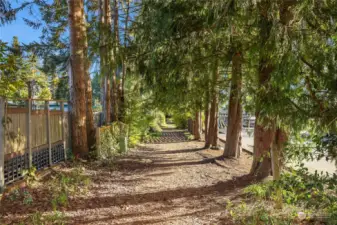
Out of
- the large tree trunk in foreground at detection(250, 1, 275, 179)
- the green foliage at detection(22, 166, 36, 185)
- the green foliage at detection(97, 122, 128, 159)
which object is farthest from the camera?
the green foliage at detection(97, 122, 128, 159)

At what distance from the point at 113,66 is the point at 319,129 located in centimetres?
314

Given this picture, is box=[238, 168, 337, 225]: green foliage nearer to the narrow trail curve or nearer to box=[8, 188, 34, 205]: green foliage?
the narrow trail curve

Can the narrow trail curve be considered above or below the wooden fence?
below

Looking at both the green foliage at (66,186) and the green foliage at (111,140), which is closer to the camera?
the green foliage at (66,186)

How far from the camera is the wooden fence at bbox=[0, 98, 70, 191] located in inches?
153

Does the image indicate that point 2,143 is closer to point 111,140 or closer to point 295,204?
point 295,204

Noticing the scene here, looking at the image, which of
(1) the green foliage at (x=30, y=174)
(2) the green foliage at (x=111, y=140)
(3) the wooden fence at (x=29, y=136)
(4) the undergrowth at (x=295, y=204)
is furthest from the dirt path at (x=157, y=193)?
(1) the green foliage at (x=30, y=174)

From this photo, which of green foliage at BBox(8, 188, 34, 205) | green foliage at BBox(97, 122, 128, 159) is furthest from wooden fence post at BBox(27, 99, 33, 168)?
green foliage at BBox(97, 122, 128, 159)

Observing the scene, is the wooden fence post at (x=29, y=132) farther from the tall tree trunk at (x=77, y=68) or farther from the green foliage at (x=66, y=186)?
the tall tree trunk at (x=77, y=68)

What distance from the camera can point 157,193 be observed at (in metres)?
4.58

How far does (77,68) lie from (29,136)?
2.21 metres

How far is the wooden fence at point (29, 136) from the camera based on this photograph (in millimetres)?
3892

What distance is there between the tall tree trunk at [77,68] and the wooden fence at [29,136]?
236mm

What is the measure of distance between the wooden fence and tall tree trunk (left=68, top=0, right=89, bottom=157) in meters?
0.24
